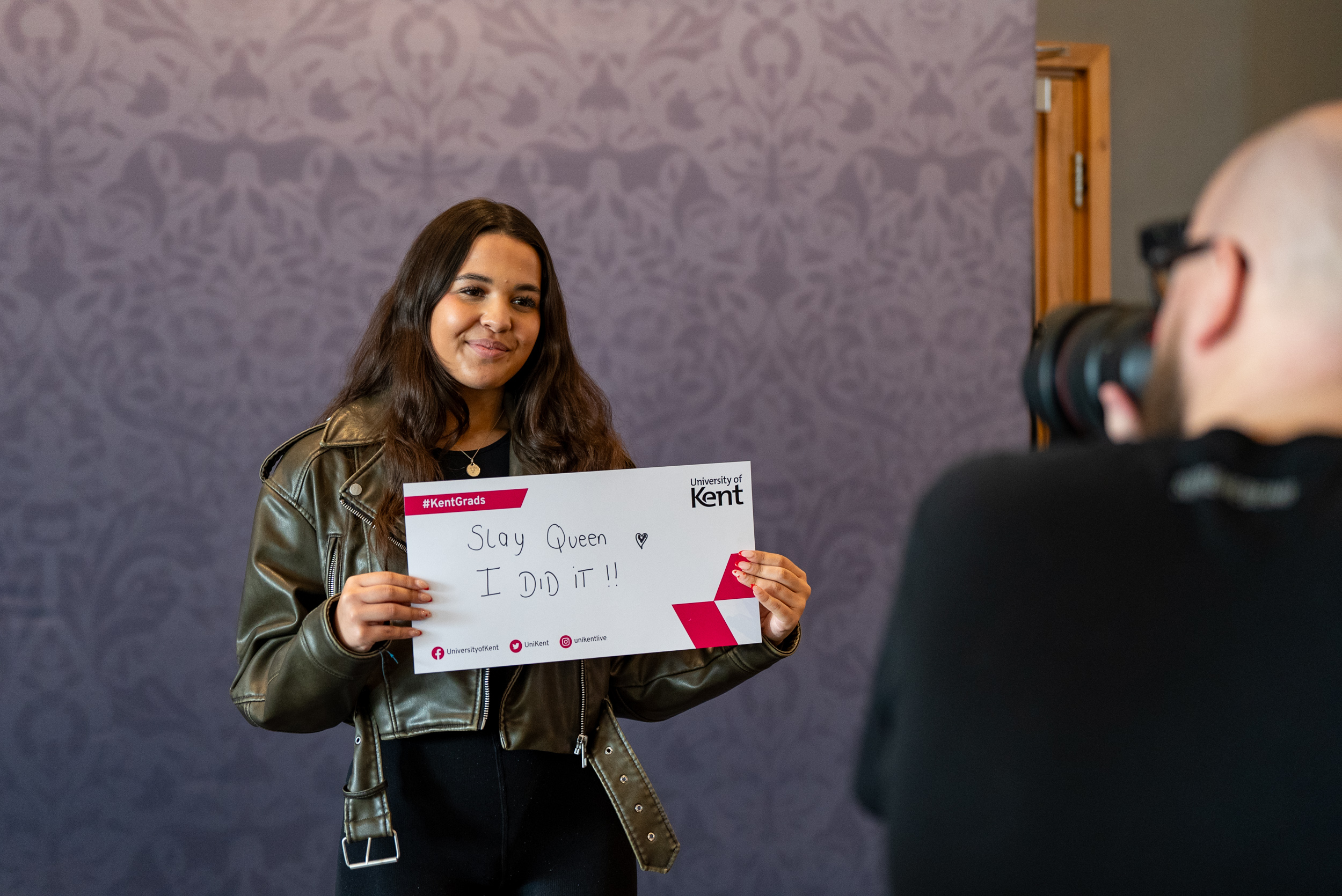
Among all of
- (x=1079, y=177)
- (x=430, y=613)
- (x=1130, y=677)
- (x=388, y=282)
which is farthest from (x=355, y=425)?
(x=1079, y=177)

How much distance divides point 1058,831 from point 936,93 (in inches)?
81.6

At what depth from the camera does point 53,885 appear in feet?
6.43

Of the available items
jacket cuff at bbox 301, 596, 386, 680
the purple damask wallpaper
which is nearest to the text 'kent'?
jacket cuff at bbox 301, 596, 386, 680

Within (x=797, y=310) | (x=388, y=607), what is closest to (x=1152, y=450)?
(x=388, y=607)

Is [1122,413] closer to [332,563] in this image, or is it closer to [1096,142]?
[332,563]

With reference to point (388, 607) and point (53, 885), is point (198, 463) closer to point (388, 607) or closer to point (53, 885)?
point (53, 885)

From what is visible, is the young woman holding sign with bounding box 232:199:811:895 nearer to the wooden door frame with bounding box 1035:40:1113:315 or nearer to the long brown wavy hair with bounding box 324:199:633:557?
the long brown wavy hair with bounding box 324:199:633:557

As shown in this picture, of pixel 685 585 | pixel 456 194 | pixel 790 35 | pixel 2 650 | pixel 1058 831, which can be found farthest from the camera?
pixel 790 35

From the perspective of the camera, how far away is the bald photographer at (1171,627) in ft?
1.57

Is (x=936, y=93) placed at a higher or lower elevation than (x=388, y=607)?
higher

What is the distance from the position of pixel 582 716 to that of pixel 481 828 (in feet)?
0.62

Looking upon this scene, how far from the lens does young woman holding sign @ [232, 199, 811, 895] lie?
121 centimetres

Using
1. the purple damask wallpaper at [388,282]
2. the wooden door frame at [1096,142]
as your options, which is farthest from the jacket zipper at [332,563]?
the wooden door frame at [1096,142]

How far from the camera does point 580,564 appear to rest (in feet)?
4.43
